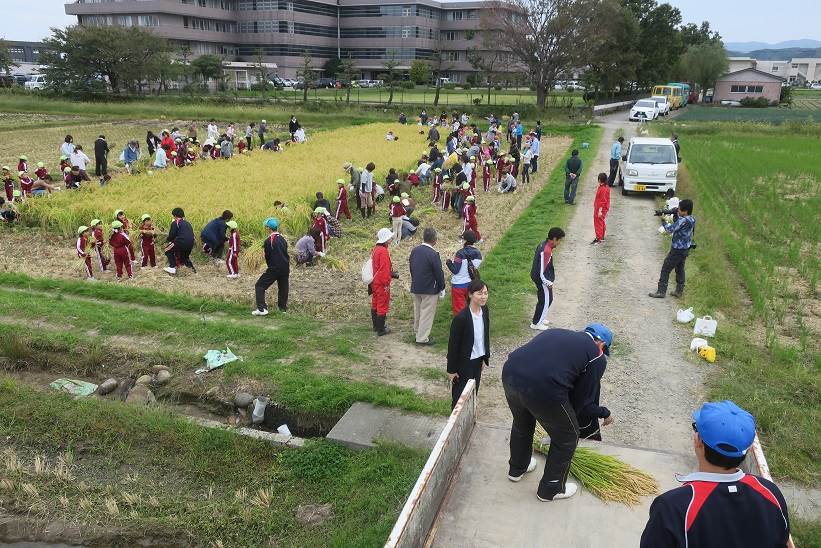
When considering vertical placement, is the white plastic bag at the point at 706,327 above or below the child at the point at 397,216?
below

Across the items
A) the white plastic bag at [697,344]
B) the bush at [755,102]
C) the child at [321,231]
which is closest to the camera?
the white plastic bag at [697,344]

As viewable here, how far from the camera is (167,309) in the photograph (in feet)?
31.1

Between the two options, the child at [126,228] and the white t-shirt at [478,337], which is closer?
the white t-shirt at [478,337]

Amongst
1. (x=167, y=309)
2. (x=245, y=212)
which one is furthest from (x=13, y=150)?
(x=167, y=309)

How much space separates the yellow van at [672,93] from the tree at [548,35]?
377 inches

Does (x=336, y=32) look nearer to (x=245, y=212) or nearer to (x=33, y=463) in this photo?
(x=245, y=212)

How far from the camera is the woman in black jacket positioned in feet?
17.4

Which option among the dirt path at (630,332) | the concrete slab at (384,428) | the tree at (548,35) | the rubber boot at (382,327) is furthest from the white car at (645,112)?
the concrete slab at (384,428)

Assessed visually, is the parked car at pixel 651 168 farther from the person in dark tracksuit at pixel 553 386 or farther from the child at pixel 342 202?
the person in dark tracksuit at pixel 553 386

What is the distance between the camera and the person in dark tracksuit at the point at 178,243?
10.9 metres

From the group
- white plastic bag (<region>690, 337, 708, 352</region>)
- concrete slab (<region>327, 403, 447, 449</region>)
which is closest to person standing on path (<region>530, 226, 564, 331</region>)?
white plastic bag (<region>690, 337, 708, 352</region>)

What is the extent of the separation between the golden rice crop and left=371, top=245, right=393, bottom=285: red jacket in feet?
16.8

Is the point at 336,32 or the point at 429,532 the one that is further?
the point at 336,32

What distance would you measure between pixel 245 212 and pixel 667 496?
11.9 m
